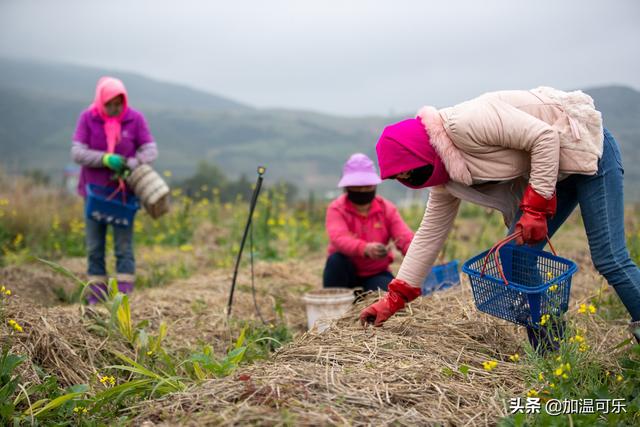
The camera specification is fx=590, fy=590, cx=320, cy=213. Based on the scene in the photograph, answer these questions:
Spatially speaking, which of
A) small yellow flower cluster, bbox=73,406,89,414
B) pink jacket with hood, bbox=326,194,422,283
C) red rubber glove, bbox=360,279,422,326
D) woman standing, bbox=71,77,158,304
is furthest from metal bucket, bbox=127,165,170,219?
small yellow flower cluster, bbox=73,406,89,414

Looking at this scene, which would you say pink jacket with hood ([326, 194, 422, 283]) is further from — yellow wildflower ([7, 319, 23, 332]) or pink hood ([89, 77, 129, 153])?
yellow wildflower ([7, 319, 23, 332])

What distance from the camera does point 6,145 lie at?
5856 cm

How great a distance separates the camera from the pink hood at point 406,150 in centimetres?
245

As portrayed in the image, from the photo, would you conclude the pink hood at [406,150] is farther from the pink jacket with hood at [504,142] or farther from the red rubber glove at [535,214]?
the red rubber glove at [535,214]

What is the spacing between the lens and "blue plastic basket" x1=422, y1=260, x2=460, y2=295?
4066 millimetres

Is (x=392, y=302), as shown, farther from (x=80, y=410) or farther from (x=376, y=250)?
(x=80, y=410)

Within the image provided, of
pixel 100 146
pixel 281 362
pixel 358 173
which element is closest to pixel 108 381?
pixel 281 362

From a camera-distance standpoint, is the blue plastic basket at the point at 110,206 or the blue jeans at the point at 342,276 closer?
the blue jeans at the point at 342,276

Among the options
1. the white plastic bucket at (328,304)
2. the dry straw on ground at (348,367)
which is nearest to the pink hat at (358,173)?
the white plastic bucket at (328,304)

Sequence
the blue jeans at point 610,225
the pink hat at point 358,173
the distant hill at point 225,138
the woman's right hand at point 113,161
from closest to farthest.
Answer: the blue jeans at point 610,225, the pink hat at point 358,173, the woman's right hand at point 113,161, the distant hill at point 225,138

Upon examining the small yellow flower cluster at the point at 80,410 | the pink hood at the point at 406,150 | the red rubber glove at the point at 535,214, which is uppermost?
the pink hood at the point at 406,150

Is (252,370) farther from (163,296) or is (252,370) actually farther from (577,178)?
(163,296)

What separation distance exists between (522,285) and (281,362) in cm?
107

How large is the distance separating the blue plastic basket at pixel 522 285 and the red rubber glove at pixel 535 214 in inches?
5.9
